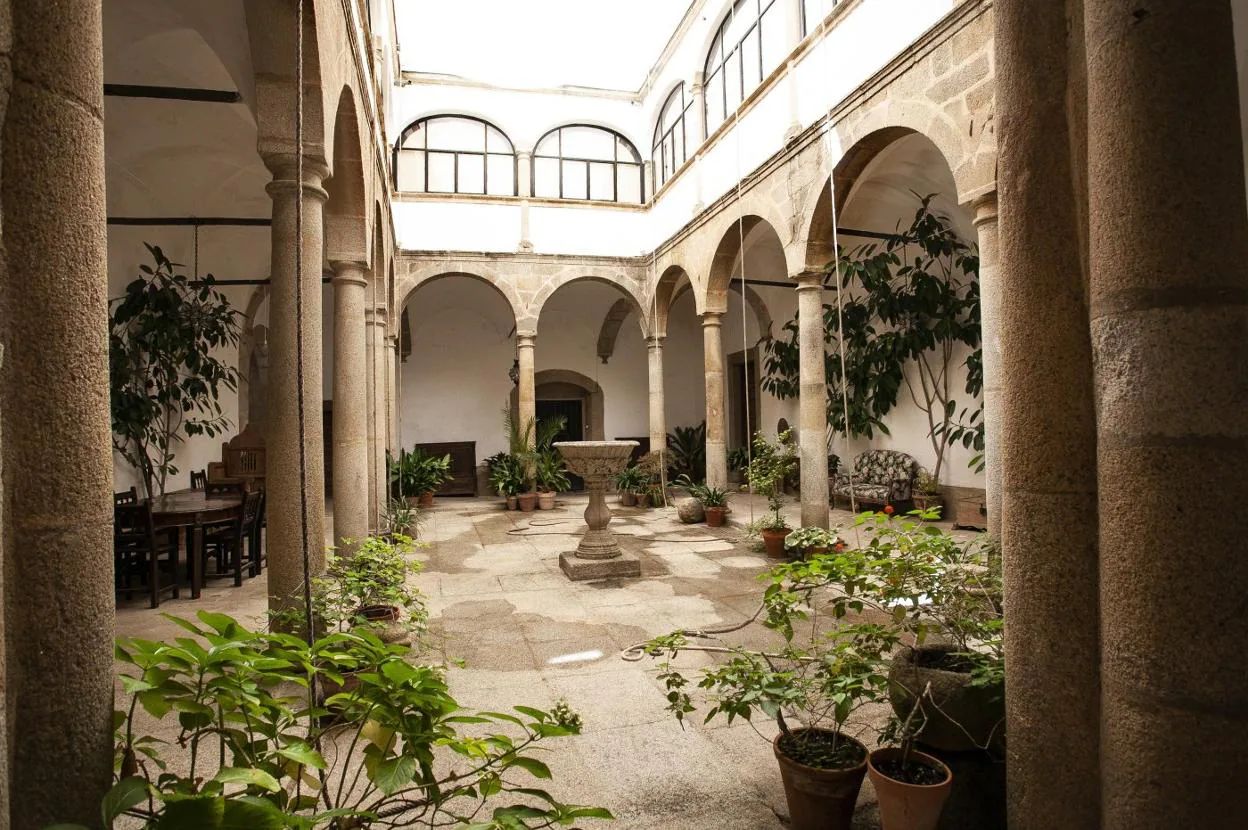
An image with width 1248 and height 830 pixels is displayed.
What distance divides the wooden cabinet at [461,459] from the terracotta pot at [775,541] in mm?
8188

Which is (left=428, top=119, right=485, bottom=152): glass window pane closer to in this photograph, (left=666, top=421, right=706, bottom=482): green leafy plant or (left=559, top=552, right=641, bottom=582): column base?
(left=666, top=421, right=706, bottom=482): green leafy plant

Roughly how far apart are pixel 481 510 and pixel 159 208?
568cm

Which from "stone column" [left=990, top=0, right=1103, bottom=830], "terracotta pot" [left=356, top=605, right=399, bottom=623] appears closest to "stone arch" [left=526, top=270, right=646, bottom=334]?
"terracotta pot" [left=356, top=605, right=399, bottom=623]

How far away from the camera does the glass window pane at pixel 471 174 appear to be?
12.2 meters

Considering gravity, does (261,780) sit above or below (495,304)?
below

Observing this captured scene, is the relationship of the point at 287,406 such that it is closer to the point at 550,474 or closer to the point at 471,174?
the point at 550,474

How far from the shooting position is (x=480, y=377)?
48.6 feet

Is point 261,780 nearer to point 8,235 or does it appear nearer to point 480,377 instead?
point 8,235

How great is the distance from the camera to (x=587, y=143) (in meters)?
12.7

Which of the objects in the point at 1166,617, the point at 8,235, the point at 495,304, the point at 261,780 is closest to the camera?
the point at 261,780

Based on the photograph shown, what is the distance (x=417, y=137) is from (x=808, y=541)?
382 inches

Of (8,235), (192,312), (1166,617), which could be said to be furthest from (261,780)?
(192,312)

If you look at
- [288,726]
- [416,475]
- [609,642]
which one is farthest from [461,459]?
[288,726]

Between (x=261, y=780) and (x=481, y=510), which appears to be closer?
(x=261, y=780)
